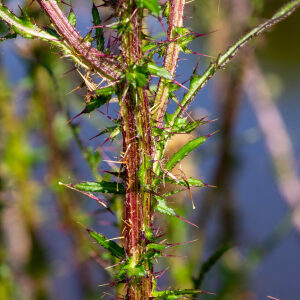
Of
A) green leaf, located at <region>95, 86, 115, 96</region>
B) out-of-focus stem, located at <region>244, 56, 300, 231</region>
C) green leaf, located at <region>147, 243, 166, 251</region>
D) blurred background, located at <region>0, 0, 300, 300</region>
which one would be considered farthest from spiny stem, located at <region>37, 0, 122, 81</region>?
out-of-focus stem, located at <region>244, 56, 300, 231</region>

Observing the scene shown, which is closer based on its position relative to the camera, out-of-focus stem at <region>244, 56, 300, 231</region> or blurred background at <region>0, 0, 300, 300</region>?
blurred background at <region>0, 0, 300, 300</region>

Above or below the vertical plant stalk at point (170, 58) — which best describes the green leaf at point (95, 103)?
below

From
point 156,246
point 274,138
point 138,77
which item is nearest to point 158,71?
point 138,77

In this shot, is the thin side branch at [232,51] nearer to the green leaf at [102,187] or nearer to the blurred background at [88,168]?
the green leaf at [102,187]

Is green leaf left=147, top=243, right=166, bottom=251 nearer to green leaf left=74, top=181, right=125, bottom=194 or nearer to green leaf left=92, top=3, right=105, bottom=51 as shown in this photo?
green leaf left=74, top=181, right=125, bottom=194

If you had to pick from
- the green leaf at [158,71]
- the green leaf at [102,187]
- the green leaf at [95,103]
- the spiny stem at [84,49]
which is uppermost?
the spiny stem at [84,49]

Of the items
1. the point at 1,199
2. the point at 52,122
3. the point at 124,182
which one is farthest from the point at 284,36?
the point at 124,182

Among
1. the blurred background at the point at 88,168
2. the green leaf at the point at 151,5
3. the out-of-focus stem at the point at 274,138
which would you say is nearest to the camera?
the green leaf at the point at 151,5

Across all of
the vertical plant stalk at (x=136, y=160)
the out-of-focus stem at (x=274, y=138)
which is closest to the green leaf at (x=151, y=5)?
the vertical plant stalk at (x=136, y=160)
